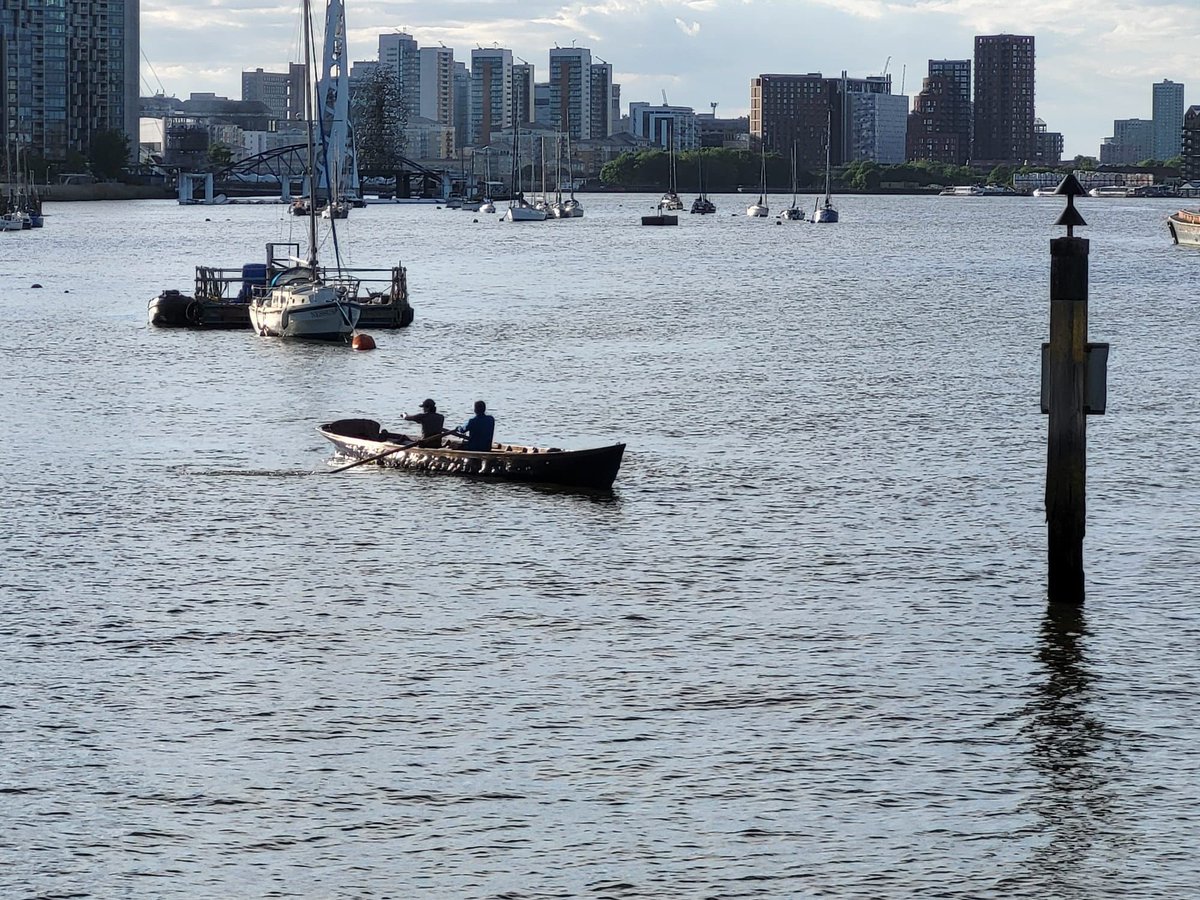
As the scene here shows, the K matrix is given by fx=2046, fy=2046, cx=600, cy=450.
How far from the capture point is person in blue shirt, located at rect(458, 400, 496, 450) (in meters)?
48.0

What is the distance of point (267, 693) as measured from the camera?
98.1 feet

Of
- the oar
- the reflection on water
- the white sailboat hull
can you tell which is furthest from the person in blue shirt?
the white sailboat hull

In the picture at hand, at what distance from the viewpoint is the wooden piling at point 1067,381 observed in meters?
30.0

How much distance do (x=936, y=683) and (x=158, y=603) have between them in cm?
1379

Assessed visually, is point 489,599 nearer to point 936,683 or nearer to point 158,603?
point 158,603

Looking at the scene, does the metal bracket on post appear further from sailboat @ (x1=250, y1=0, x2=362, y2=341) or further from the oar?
sailboat @ (x1=250, y1=0, x2=362, y2=341)

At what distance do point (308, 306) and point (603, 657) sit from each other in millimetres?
57760

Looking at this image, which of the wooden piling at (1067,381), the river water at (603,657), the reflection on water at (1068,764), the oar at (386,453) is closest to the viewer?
the reflection on water at (1068,764)

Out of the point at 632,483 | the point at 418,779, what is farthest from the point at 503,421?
the point at 418,779

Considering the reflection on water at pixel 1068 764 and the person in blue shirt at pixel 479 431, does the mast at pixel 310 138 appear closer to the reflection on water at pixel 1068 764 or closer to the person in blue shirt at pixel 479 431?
the person in blue shirt at pixel 479 431

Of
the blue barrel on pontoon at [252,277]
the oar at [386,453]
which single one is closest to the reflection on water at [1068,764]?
the oar at [386,453]

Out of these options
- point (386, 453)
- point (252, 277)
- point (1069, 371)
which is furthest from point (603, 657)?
point (252, 277)

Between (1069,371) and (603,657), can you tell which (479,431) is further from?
(1069,371)

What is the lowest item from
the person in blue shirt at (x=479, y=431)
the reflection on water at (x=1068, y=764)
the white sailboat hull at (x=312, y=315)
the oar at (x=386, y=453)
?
the reflection on water at (x=1068, y=764)
